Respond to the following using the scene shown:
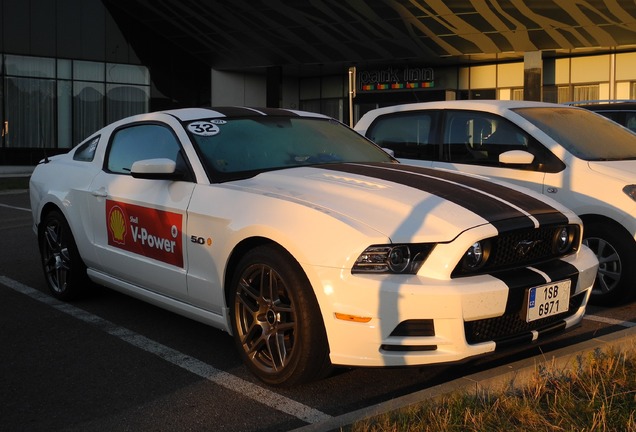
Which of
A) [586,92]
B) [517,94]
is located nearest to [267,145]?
[586,92]

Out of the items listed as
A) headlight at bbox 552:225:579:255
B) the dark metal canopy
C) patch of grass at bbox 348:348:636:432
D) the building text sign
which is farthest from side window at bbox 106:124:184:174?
the building text sign

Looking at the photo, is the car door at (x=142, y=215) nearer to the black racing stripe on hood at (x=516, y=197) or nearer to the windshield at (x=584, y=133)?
the black racing stripe on hood at (x=516, y=197)

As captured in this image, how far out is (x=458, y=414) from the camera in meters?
3.55

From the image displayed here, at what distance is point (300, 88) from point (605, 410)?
3764 cm

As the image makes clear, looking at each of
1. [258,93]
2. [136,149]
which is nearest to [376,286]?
[136,149]

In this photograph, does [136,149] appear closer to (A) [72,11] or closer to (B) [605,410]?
(B) [605,410]

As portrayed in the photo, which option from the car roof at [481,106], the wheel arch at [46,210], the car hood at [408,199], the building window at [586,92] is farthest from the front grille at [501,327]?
the building window at [586,92]

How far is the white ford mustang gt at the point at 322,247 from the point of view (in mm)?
3959

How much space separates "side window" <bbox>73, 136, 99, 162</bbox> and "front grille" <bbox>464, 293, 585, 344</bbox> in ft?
12.3

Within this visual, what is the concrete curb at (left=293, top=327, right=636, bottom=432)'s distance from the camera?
11.6 feet

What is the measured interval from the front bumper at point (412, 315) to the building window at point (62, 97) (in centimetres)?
3060

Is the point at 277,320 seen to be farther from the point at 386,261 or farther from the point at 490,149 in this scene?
the point at 490,149

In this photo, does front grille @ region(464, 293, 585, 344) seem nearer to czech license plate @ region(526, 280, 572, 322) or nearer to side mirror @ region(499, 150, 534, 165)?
czech license plate @ region(526, 280, 572, 322)

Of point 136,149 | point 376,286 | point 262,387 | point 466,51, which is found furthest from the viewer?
point 466,51
